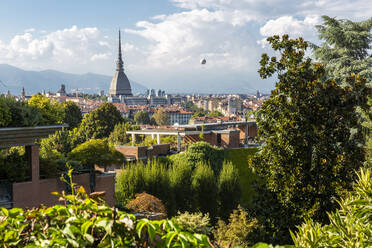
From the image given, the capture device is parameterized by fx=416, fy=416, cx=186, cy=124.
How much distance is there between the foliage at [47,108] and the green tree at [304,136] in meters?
5.41

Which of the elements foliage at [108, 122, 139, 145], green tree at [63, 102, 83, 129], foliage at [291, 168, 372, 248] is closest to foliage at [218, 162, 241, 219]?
foliage at [291, 168, 372, 248]

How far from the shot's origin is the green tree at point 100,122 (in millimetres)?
42969

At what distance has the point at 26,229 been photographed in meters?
2.07

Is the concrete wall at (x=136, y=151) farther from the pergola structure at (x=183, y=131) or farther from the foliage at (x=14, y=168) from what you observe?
the foliage at (x=14, y=168)

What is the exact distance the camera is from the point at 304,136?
979cm

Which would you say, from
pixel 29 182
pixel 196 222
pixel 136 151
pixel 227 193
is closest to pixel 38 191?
pixel 29 182

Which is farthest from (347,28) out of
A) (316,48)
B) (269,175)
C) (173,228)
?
(173,228)

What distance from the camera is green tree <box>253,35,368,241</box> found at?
31.3 ft

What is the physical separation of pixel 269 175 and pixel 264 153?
55 cm

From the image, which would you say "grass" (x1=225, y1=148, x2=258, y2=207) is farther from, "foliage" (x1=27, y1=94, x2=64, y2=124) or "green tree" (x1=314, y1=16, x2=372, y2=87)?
"foliage" (x1=27, y1=94, x2=64, y2=124)

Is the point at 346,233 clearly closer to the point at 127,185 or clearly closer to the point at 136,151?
the point at 127,185

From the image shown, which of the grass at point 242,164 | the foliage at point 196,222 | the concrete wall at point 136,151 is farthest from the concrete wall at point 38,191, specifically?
the grass at point 242,164

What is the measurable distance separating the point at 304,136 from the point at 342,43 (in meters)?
14.5

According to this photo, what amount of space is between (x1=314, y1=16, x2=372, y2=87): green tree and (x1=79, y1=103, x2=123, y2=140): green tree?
85.8 ft
